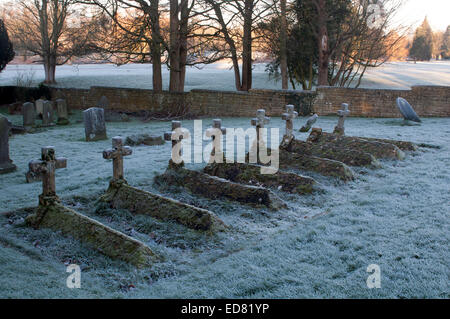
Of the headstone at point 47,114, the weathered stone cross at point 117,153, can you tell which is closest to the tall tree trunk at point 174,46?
the headstone at point 47,114

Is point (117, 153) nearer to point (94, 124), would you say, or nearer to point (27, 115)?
point (94, 124)

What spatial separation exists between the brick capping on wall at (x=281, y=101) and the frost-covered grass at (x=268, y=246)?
353 inches

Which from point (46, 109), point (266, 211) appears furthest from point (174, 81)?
point (266, 211)

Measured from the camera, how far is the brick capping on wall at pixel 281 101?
1677cm

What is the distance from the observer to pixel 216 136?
8055 mm

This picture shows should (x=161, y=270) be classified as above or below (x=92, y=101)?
below

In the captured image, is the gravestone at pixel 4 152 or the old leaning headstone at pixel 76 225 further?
the gravestone at pixel 4 152

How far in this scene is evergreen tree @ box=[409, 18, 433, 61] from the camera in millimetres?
70625

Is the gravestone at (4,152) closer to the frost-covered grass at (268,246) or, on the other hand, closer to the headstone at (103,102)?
the frost-covered grass at (268,246)

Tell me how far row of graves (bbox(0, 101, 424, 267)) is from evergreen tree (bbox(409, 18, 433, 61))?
67839 millimetres

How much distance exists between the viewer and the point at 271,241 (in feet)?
17.5

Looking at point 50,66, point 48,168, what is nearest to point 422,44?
point 50,66
